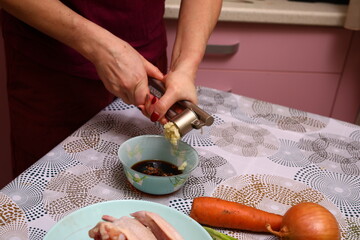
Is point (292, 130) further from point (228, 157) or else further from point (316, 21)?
point (316, 21)

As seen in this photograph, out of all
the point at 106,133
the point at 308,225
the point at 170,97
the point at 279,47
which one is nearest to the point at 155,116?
the point at 170,97

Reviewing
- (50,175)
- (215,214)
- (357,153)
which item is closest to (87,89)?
(50,175)

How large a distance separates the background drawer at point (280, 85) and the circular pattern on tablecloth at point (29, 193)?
3.77 feet

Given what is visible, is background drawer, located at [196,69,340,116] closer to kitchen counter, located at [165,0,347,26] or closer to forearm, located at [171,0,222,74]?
kitchen counter, located at [165,0,347,26]

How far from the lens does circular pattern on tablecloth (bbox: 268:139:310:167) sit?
→ 1001 mm

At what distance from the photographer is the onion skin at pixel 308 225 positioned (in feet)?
2.37

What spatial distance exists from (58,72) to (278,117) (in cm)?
67

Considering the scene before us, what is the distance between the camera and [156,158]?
3.10ft

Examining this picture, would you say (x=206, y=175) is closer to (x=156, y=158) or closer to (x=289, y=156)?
(x=156, y=158)

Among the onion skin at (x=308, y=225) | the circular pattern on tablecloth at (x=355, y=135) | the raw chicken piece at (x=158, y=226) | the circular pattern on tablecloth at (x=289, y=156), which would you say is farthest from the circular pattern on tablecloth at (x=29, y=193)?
the circular pattern on tablecloth at (x=355, y=135)

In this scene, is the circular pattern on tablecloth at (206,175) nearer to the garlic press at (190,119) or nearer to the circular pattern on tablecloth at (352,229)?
the garlic press at (190,119)

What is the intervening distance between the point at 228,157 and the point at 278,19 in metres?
0.94

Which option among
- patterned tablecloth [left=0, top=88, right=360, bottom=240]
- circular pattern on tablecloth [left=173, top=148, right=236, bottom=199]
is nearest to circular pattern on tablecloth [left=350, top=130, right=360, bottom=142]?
patterned tablecloth [left=0, top=88, right=360, bottom=240]

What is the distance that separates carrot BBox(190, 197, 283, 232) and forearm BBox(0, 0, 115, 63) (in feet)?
1.49
